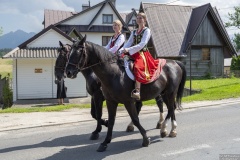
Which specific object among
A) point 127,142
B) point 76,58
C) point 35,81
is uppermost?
point 76,58

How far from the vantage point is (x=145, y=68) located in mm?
6078

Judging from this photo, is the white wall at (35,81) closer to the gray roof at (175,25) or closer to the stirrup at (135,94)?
the gray roof at (175,25)

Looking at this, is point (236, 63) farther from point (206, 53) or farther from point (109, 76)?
point (109, 76)

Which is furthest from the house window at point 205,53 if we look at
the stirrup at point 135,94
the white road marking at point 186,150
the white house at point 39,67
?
the stirrup at point 135,94

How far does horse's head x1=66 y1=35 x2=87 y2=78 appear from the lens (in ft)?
17.6

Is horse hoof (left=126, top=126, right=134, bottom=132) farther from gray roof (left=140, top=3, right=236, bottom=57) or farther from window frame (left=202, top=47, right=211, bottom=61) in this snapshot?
window frame (left=202, top=47, right=211, bottom=61)

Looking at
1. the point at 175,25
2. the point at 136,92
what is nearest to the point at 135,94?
the point at 136,92

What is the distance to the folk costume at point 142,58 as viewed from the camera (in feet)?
19.4

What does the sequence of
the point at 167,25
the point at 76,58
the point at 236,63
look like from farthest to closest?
the point at 236,63 → the point at 167,25 → the point at 76,58

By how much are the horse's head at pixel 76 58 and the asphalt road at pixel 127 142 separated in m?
1.61

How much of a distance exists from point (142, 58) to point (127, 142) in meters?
1.88

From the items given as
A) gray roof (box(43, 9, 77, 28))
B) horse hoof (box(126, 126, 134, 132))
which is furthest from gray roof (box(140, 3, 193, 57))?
horse hoof (box(126, 126, 134, 132))

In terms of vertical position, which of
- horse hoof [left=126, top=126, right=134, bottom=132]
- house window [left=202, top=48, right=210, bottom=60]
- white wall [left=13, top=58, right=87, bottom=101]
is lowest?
horse hoof [left=126, top=126, right=134, bottom=132]

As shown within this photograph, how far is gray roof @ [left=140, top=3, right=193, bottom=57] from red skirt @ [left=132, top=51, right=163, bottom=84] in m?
21.3
